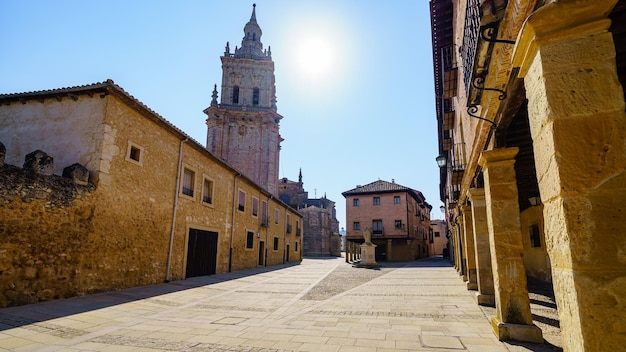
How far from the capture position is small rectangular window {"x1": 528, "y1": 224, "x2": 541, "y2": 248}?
1195 cm

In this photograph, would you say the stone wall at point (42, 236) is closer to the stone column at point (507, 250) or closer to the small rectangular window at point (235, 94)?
the stone column at point (507, 250)

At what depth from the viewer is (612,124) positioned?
1773mm

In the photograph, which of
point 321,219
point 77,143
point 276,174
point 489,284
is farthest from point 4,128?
point 321,219

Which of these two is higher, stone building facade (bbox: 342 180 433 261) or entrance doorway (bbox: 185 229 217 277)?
stone building facade (bbox: 342 180 433 261)

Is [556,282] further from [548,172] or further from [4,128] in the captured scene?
[4,128]

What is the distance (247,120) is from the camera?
37.3 metres

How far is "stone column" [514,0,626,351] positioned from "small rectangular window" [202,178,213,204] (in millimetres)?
13350

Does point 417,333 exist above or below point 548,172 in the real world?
below

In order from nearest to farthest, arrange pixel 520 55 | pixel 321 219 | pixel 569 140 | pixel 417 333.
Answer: pixel 569 140
pixel 520 55
pixel 417 333
pixel 321 219

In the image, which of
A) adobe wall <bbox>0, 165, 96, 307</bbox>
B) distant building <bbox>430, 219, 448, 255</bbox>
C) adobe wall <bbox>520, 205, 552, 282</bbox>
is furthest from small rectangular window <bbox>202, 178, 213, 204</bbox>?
distant building <bbox>430, 219, 448, 255</bbox>

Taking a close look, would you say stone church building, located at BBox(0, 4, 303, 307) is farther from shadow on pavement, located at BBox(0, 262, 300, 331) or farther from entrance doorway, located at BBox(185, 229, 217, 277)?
shadow on pavement, located at BBox(0, 262, 300, 331)

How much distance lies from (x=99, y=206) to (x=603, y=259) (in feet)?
31.6

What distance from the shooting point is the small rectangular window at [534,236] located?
11.9m

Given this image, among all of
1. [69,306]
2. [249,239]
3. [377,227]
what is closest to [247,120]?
[377,227]
